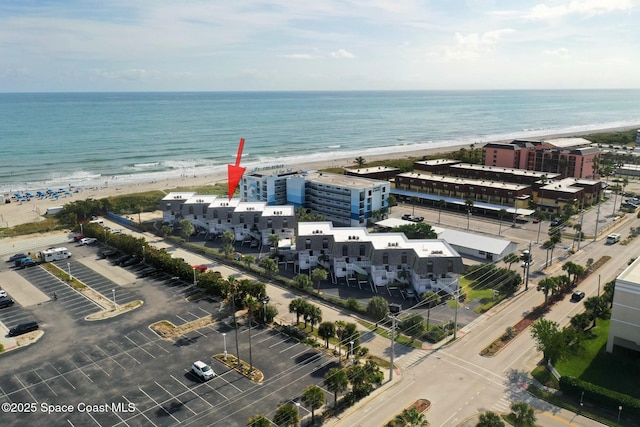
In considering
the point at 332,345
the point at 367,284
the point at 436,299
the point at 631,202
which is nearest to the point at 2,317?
the point at 332,345

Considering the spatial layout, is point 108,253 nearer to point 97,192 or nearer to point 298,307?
point 298,307

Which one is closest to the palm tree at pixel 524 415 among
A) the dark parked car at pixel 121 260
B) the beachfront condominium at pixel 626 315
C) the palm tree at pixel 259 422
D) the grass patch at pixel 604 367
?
the grass patch at pixel 604 367

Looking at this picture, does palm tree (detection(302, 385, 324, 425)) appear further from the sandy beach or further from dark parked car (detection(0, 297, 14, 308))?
the sandy beach

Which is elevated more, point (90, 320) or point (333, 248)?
point (333, 248)

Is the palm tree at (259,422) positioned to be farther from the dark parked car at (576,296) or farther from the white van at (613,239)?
the white van at (613,239)

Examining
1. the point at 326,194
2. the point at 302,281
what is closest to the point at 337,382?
the point at 302,281

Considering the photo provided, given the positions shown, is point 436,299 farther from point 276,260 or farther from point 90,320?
point 90,320
